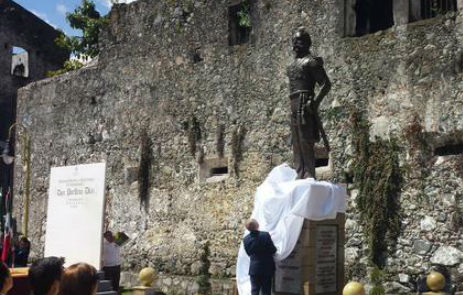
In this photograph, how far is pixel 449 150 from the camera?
991 cm

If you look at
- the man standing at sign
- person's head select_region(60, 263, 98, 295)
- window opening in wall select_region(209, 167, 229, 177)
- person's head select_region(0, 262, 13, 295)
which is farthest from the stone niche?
person's head select_region(0, 262, 13, 295)

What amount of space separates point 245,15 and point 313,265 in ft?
20.8

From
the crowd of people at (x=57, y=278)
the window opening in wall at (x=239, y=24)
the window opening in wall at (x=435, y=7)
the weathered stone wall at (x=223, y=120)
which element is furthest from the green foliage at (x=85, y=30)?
the crowd of people at (x=57, y=278)

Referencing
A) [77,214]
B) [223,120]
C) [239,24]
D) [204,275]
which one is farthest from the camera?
[239,24]

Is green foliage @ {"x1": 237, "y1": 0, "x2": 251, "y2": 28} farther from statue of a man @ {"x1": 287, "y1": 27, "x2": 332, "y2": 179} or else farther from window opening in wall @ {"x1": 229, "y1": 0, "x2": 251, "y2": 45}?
statue of a man @ {"x1": 287, "y1": 27, "x2": 332, "y2": 179}

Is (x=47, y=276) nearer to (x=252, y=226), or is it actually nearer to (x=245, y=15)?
(x=252, y=226)

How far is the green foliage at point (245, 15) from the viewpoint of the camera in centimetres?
1288

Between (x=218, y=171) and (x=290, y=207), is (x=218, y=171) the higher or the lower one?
the higher one

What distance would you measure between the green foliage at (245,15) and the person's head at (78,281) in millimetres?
9236

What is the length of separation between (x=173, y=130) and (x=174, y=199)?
1.41m

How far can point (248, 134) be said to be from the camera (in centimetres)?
1243

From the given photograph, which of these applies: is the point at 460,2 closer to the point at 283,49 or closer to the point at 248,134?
the point at 283,49

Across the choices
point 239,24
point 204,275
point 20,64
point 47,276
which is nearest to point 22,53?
point 20,64

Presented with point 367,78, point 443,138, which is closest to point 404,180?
point 443,138
